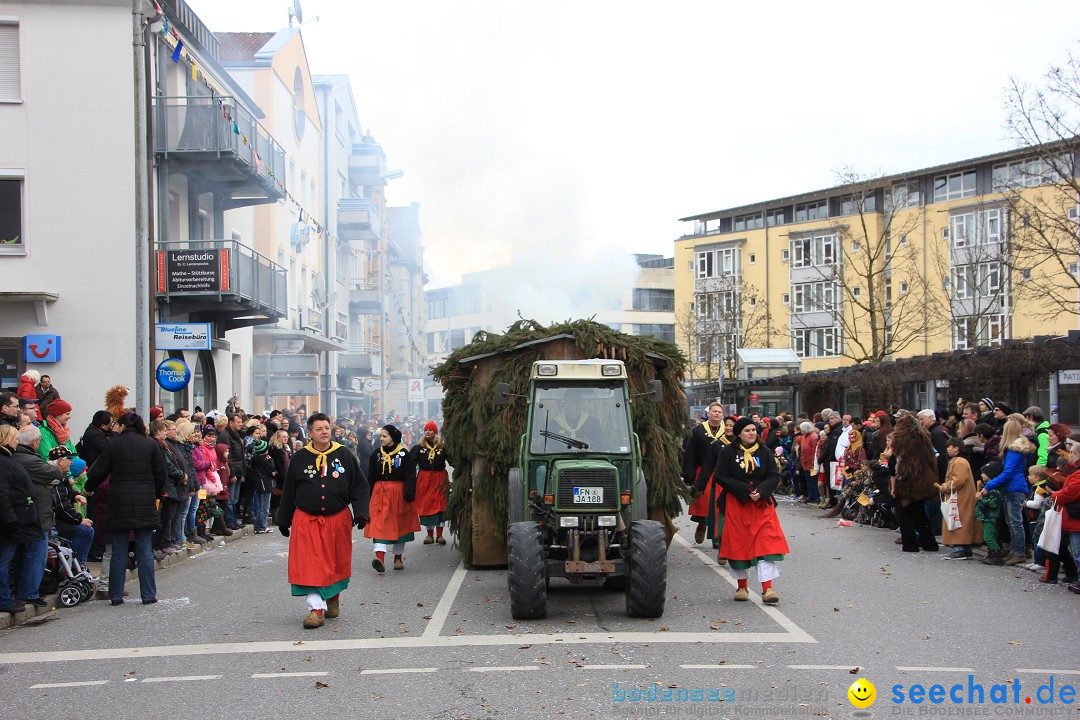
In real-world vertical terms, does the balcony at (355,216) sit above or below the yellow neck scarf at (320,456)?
above

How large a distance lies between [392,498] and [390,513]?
19cm

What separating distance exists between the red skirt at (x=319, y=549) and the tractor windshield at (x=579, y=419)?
215 cm

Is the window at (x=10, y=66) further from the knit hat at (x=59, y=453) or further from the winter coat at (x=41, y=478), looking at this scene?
the winter coat at (x=41, y=478)

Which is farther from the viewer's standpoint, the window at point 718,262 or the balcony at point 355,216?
the window at point 718,262

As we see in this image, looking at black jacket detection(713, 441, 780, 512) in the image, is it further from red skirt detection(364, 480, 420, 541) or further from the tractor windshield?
red skirt detection(364, 480, 420, 541)

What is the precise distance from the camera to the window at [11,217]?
21.1 m

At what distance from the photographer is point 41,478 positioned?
9922 mm

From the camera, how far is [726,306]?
176ft

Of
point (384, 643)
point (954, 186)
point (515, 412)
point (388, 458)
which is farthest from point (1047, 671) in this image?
point (954, 186)

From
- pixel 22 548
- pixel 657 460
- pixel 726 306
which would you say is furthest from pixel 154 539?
pixel 726 306

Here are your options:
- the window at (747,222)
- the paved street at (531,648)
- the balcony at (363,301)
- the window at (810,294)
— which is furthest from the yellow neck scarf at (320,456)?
the window at (747,222)

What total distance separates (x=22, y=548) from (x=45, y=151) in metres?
13.5

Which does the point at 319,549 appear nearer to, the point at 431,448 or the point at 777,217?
the point at 431,448

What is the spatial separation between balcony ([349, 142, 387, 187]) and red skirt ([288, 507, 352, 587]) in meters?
45.4
